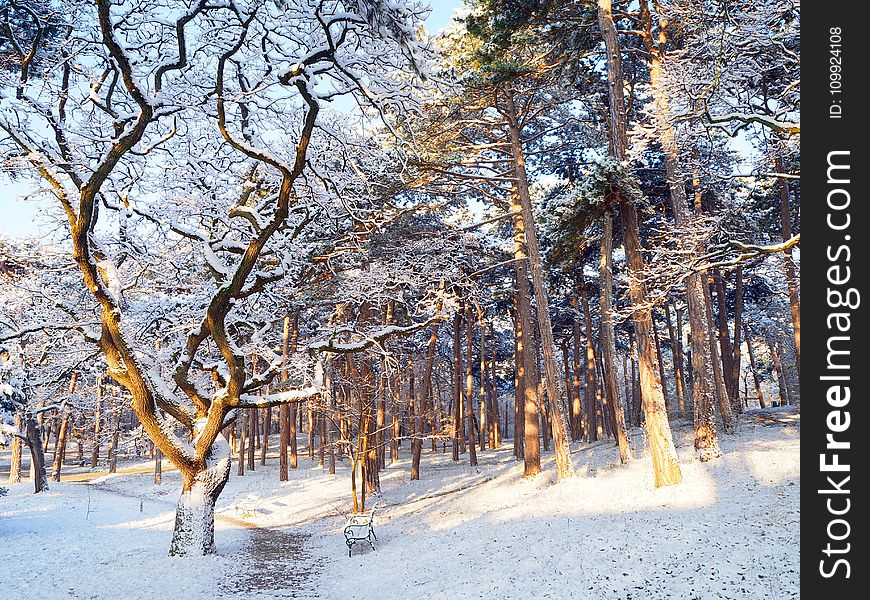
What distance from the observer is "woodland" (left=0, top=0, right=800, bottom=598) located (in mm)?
8656

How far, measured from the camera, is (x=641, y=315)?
12.8m

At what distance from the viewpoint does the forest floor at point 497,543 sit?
7.14 meters

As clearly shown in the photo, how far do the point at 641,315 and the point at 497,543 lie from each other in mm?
6287

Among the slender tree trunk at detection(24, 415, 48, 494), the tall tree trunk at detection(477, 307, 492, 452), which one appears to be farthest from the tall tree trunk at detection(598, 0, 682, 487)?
the slender tree trunk at detection(24, 415, 48, 494)

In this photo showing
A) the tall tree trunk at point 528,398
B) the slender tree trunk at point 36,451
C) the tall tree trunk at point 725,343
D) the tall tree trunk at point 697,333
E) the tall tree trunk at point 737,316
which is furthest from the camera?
the tall tree trunk at point 725,343

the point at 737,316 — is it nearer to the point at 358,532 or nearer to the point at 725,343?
the point at 725,343

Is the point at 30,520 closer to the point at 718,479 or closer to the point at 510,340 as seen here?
the point at 718,479

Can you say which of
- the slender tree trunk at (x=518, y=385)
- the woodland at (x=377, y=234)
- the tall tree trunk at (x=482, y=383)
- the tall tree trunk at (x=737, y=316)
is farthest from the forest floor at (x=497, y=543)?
the tall tree trunk at (x=482, y=383)

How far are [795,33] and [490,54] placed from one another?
767 cm

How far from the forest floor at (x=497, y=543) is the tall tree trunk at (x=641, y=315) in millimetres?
653

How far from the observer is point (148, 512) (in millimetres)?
20203

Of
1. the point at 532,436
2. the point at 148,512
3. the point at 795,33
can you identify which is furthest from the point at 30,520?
the point at 795,33
